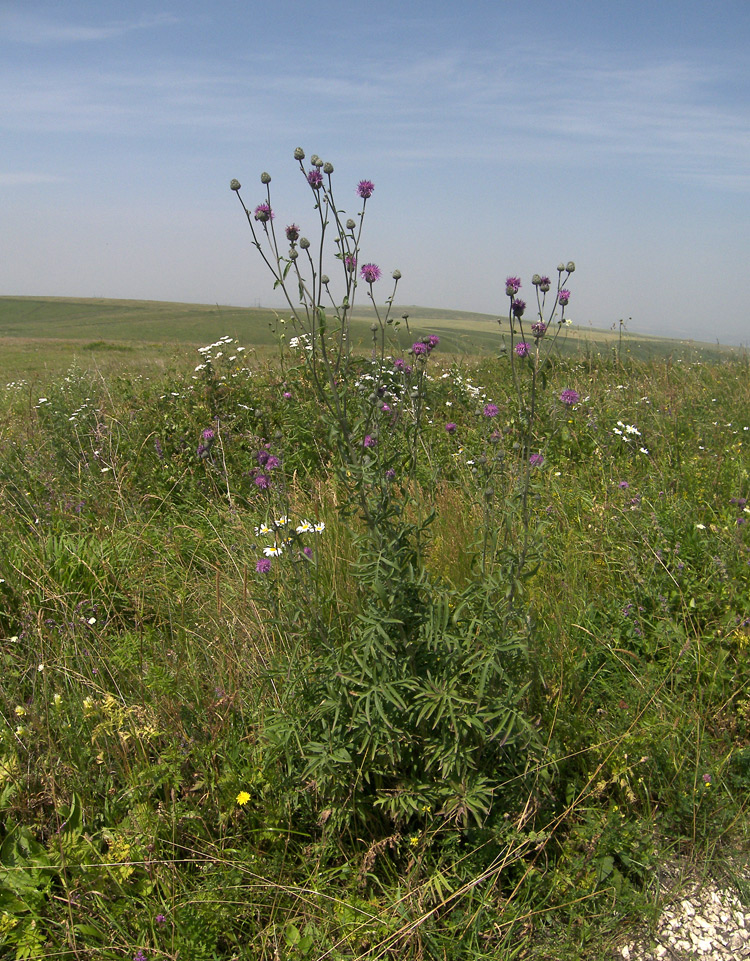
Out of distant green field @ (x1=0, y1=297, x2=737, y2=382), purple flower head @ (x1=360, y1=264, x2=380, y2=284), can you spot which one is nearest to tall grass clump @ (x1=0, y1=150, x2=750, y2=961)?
purple flower head @ (x1=360, y1=264, x2=380, y2=284)

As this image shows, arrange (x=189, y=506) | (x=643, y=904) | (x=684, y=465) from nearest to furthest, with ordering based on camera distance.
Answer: (x=643, y=904), (x=684, y=465), (x=189, y=506)

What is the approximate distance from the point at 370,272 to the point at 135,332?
5795 centimetres

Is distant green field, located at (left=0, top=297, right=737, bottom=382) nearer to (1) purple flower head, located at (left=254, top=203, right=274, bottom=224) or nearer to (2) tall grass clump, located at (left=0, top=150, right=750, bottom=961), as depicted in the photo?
(2) tall grass clump, located at (left=0, top=150, right=750, bottom=961)

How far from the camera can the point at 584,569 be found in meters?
2.96

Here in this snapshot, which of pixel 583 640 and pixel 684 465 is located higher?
pixel 684 465

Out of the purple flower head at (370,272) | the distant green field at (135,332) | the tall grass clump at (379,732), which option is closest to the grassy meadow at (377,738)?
the tall grass clump at (379,732)

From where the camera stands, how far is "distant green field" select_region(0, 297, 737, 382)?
42.7ft

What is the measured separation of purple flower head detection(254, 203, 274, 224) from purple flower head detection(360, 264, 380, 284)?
399mm

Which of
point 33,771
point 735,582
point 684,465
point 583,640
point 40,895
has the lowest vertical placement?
point 40,895

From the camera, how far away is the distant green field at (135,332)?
13.0m

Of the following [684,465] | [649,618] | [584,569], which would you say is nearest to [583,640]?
[649,618]

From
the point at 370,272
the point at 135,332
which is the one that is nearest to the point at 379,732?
the point at 370,272

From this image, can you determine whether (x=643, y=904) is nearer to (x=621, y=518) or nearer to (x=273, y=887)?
(x=273, y=887)

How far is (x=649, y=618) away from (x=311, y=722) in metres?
1.55
